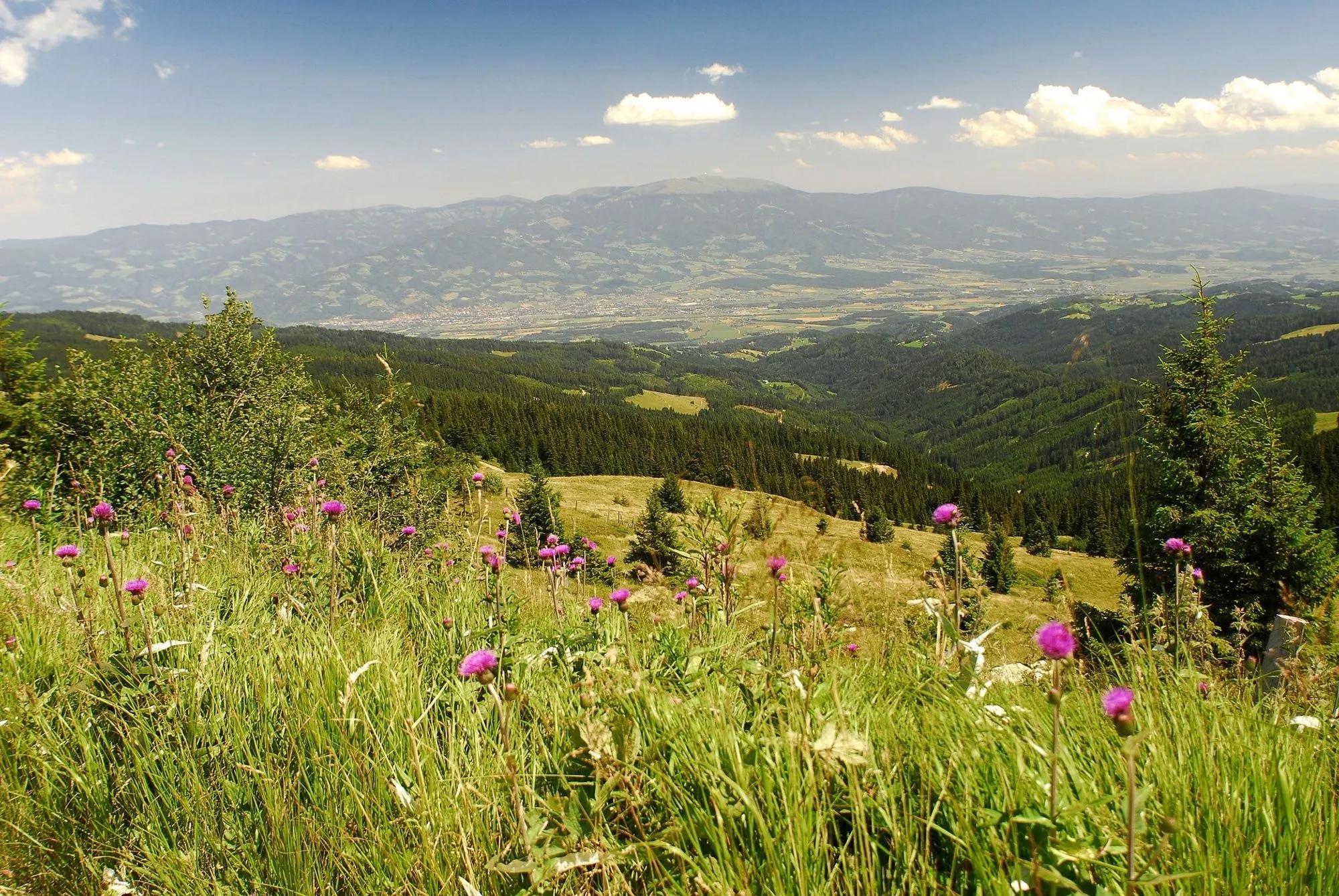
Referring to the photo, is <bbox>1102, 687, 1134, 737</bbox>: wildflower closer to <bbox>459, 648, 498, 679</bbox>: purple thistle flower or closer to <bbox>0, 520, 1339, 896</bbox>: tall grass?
<bbox>0, 520, 1339, 896</bbox>: tall grass

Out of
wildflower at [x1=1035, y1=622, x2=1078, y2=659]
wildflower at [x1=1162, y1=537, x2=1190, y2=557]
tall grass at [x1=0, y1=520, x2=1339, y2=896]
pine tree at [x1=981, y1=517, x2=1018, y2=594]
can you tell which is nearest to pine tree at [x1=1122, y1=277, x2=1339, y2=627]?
pine tree at [x1=981, y1=517, x2=1018, y2=594]

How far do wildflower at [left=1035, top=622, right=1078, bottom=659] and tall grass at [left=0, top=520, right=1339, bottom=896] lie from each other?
38 cm

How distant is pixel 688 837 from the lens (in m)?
1.65

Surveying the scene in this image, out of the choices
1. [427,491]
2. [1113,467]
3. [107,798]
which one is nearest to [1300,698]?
[1113,467]

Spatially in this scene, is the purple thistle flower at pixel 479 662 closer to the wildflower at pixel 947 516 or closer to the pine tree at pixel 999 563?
the wildflower at pixel 947 516

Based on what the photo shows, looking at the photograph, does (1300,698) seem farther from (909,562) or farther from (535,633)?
(535,633)

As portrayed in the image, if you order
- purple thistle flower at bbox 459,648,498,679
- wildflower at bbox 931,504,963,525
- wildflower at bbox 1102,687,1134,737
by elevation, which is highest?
wildflower at bbox 1102,687,1134,737

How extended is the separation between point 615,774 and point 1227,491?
25265mm

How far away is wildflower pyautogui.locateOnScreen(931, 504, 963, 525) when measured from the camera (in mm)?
2287

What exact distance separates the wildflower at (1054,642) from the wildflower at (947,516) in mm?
940

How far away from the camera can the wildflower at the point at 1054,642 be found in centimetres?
115

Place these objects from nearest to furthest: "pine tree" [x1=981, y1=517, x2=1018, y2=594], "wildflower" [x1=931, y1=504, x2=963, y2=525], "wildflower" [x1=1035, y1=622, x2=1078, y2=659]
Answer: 1. "wildflower" [x1=1035, y1=622, x2=1078, y2=659]
2. "wildflower" [x1=931, y1=504, x2=963, y2=525]
3. "pine tree" [x1=981, y1=517, x2=1018, y2=594]

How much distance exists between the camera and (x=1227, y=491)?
1981cm

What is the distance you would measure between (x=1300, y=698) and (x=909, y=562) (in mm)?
1804
